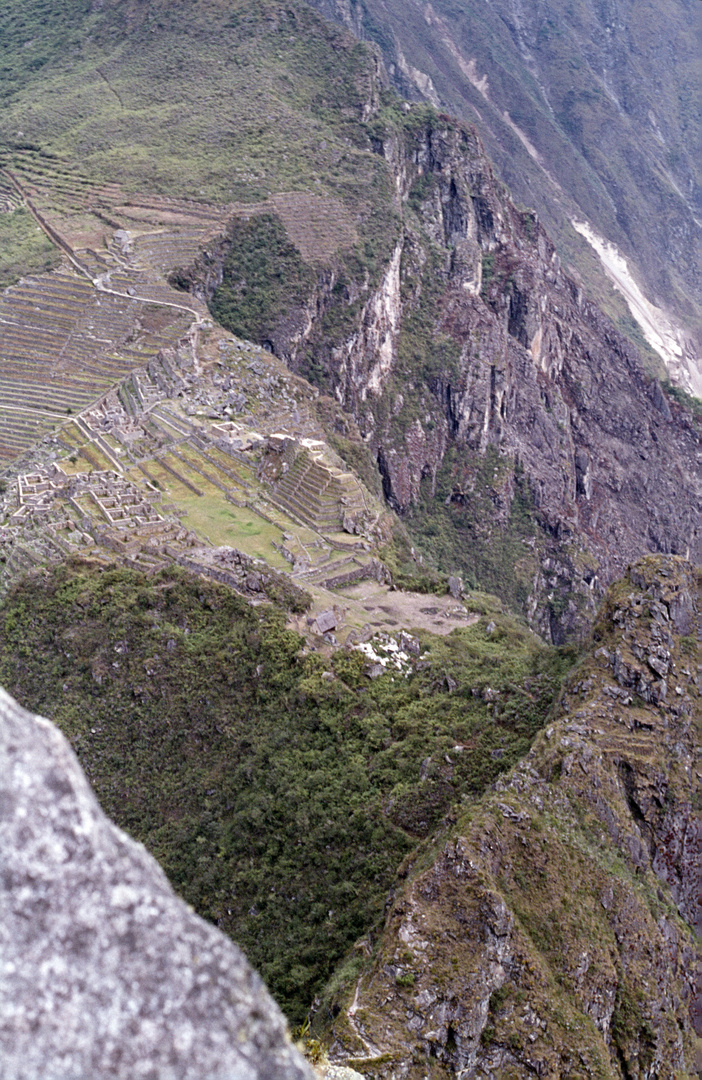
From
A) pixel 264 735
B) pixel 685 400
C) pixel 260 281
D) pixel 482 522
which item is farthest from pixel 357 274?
pixel 264 735

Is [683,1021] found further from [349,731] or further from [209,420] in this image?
[209,420]

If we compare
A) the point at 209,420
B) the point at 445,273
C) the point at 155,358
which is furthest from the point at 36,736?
the point at 445,273

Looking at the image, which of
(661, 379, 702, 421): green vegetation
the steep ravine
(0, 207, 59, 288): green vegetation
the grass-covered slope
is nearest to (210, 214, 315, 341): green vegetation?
the steep ravine

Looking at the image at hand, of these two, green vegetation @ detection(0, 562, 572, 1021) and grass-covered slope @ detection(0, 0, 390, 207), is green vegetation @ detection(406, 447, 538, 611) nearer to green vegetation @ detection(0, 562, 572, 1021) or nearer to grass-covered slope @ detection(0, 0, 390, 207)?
grass-covered slope @ detection(0, 0, 390, 207)

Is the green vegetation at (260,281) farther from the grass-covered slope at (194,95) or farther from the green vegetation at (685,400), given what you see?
the green vegetation at (685,400)

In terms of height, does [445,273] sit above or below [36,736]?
below

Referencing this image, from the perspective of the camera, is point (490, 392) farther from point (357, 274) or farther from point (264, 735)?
point (264, 735)
